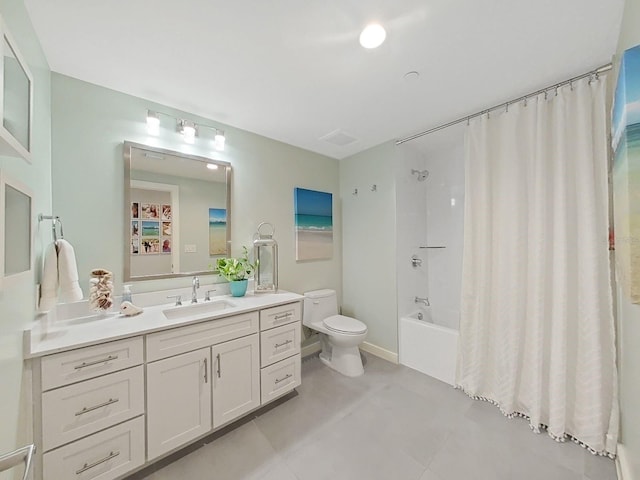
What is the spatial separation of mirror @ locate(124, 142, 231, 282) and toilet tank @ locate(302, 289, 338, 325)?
3.28 ft

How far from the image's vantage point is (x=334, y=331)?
7.68ft

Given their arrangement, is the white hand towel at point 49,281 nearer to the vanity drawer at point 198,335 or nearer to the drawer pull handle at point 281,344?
the vanity drawer at point 198,335

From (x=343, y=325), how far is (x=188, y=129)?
2196mm

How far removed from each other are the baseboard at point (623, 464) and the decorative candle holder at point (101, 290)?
292 centimetres

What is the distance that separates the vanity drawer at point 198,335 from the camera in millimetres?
1388

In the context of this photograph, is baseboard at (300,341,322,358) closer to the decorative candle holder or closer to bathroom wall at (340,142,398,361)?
bathroom wall at (340,142,398,361)

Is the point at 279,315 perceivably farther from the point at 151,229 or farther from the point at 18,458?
the point at 18,458

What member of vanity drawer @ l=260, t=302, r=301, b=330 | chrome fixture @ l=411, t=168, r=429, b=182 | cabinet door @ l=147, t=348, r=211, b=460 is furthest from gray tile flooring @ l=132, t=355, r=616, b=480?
chrome fixture @ l=411, t=168, r=429, b=182

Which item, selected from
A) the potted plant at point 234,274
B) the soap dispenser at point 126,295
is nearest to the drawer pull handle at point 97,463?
the soap dispenser at point 126,295

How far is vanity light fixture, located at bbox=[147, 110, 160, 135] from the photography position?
1.82 metres

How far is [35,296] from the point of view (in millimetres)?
1251

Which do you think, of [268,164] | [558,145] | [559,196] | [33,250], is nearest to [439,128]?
[558,145]

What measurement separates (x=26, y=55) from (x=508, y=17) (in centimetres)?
227

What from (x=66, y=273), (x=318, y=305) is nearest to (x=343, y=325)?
(x=318, y=305)
